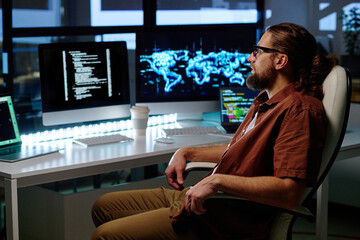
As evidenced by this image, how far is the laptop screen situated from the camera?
8.96 feet

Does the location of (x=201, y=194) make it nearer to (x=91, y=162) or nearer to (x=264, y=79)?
(x=264, y=79)

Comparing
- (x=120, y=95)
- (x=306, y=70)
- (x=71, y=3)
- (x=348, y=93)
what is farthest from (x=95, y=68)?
(x=348, y=93)

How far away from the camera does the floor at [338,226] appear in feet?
11.7

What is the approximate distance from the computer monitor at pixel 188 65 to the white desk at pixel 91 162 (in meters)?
0.30

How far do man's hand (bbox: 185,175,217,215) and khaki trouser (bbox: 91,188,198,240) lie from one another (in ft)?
0.41

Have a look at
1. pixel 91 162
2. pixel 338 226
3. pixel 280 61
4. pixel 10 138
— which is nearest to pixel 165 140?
pixel 91 162

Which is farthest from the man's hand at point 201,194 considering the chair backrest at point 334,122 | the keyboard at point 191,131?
the keyboard at point 191,131

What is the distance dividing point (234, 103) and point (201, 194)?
4.96 feet

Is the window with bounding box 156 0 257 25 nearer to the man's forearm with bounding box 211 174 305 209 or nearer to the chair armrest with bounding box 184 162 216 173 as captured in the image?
the chair armrest with bounding box 184 162 216 173

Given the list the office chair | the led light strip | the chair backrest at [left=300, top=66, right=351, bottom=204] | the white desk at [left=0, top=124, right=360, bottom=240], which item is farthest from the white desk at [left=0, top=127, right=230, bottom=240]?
the chair backrest at [left=300, top=66, right=351, bottom=204]

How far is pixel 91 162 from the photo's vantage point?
8.23 feet

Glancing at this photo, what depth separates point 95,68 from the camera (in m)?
3.13

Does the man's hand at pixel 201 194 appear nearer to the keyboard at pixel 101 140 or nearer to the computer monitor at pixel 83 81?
the keyboard at pixel 101 140

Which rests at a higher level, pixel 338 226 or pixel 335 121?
pixel 335 121
